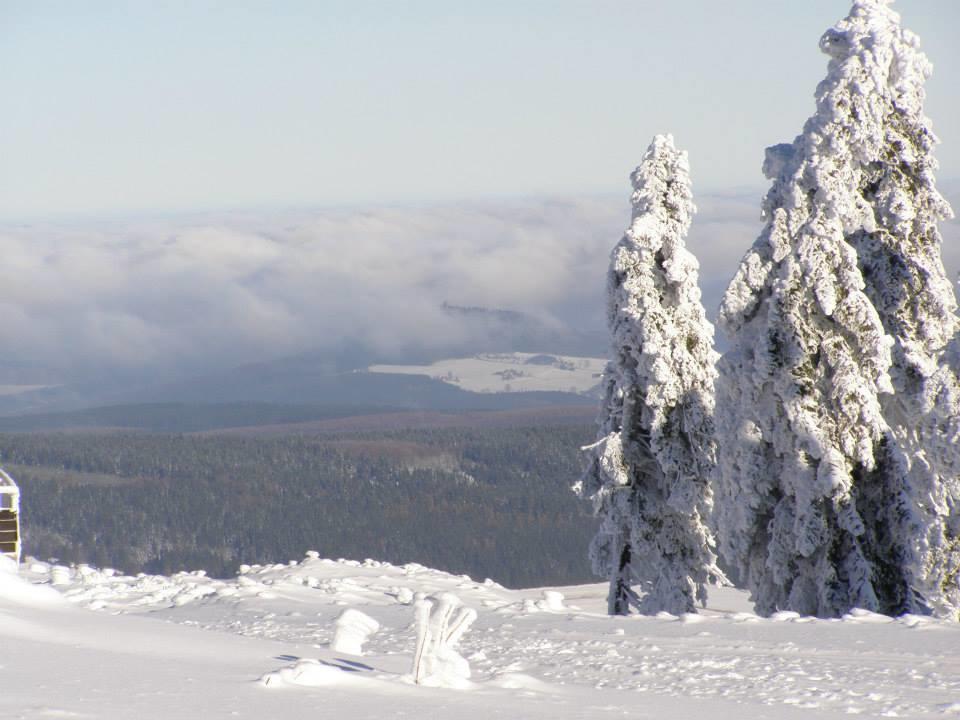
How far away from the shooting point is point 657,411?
24.6 meters

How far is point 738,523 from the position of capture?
66.5 feet

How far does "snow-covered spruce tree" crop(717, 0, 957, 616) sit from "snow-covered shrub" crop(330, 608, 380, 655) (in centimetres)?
993

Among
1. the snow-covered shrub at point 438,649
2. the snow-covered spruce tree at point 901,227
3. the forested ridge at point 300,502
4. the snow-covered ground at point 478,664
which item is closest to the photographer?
the snow-covered ground at point 478,664

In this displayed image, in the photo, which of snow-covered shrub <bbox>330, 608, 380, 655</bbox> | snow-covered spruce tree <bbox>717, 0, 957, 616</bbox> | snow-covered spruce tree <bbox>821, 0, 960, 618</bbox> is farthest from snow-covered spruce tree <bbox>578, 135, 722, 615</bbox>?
snow-covered shrub <bbox>330, 608, 380, 655</bbox>

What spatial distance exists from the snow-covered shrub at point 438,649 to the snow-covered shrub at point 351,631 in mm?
1788

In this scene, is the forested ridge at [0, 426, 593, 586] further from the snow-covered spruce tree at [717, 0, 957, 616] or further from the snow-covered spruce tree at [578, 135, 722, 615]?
the snow-covered spruce tree at [717, 0, 957, 616]

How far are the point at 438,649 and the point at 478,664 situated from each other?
7.44ft

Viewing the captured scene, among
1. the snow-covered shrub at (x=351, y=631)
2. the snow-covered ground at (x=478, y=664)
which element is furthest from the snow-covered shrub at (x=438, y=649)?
the snow-covered shrub at (x=351, y=631)

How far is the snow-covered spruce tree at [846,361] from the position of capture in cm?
1939

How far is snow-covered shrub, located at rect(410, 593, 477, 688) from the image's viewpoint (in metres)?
9.13

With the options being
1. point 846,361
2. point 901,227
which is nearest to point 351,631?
point 846,361

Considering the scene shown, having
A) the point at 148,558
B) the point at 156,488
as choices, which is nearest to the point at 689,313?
the point at 148,558

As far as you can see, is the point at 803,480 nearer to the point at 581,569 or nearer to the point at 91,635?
the point at 91,635

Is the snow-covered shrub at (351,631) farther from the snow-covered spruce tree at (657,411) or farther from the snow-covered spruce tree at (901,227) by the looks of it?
the snow-covered spruce tree at (657,411)
